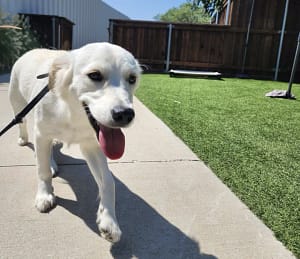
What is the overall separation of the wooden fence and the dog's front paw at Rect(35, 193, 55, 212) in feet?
41.8

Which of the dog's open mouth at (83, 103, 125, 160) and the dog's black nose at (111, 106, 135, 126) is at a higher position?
the dog's black nose at (111, 106, 135, 126)

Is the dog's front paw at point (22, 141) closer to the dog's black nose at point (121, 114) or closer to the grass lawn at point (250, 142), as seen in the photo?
the grass lawn at point (250, 142)

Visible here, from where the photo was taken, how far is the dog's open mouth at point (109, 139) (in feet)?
6.56

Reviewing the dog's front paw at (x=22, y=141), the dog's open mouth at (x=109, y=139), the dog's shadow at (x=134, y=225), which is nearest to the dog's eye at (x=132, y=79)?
the dog's open mouth at (x=109, y=139)

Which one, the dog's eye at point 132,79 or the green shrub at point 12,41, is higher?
the dog's eye at point 132,79

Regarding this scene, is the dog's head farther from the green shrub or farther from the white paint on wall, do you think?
the white paint on wall

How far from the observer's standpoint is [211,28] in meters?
14.7

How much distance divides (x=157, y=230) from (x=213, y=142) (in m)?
2.26

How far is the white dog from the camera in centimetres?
190

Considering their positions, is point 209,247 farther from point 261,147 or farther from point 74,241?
point 261,147

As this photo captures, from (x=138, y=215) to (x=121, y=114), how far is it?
97 cm

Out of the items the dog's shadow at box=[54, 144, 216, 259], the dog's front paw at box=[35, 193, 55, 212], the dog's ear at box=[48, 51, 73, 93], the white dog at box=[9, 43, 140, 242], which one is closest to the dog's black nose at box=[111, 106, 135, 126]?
the white dog at box=[9, 43, 140, 242]

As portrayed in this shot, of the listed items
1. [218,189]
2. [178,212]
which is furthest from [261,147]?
[178,212]

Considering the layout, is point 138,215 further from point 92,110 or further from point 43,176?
point 92,110
